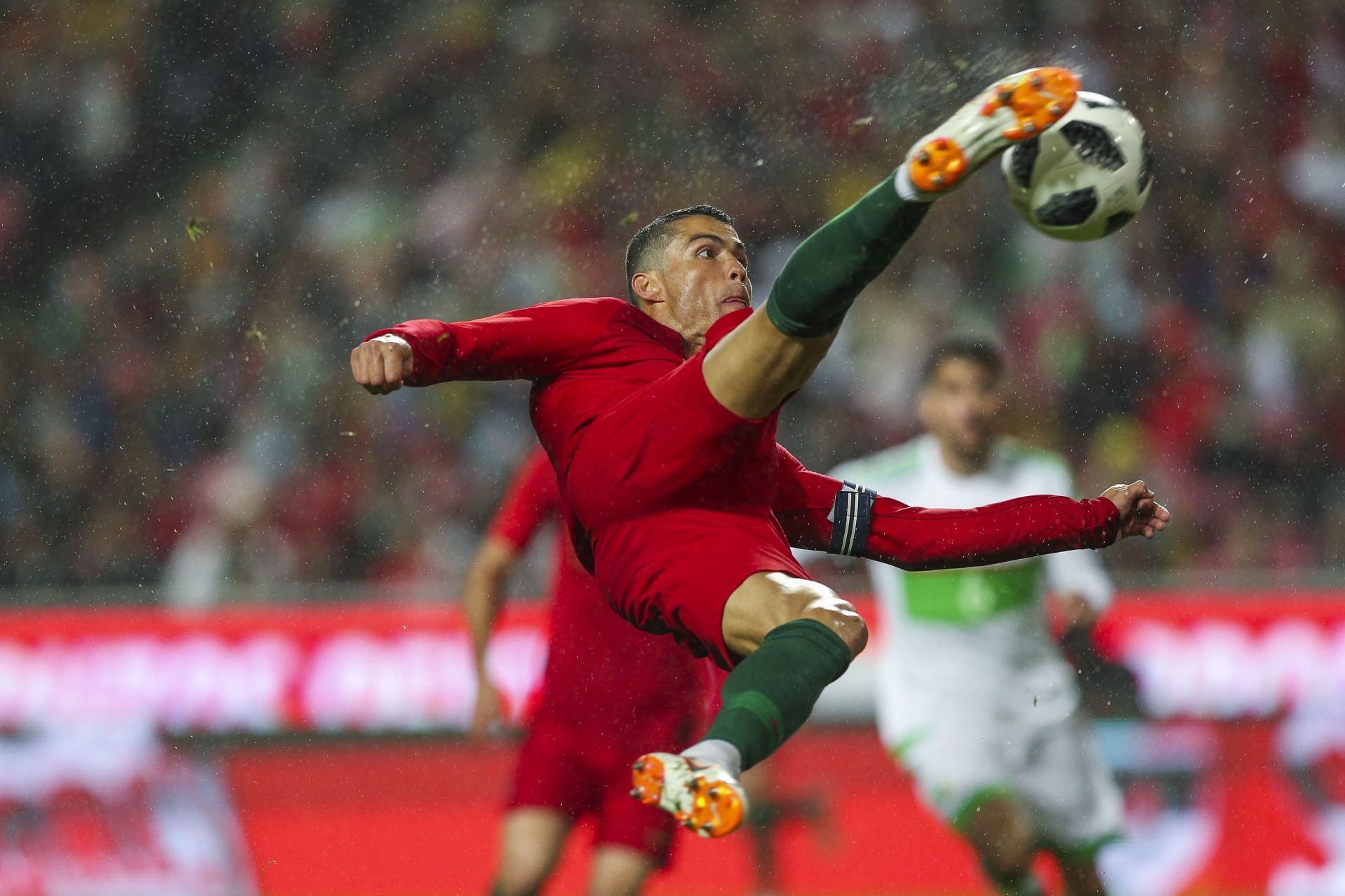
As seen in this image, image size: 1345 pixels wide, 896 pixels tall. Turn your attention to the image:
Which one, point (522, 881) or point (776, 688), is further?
point (522, 881)

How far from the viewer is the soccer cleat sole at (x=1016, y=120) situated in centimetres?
253

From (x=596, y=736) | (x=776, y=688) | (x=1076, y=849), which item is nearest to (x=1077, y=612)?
(x=1076, y=849)

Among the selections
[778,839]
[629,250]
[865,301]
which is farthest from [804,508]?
[865,301]

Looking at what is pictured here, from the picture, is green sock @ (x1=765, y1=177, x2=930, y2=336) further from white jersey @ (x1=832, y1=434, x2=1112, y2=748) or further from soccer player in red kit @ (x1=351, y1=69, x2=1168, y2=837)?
white jersey @ (x1=832, y1=434, x2=1112, y2=748)

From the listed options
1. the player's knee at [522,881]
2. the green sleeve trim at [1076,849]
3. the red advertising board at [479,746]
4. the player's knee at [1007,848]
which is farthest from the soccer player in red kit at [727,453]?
the red advertising board at [479,746]

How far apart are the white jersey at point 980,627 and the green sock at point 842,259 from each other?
1.94 metres

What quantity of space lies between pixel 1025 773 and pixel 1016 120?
8.15ft

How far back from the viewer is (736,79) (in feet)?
26.6

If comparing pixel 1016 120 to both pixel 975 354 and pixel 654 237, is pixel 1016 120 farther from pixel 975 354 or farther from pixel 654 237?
pixel 975 354

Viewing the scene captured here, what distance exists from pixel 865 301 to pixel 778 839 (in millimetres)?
2973

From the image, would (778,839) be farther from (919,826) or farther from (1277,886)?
(1277,886)

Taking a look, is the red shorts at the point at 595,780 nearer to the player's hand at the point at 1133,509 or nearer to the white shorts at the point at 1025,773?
the white shorts at the point at 1025,773

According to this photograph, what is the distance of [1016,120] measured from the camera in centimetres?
254

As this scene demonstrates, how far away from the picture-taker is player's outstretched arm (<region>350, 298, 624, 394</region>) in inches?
107
